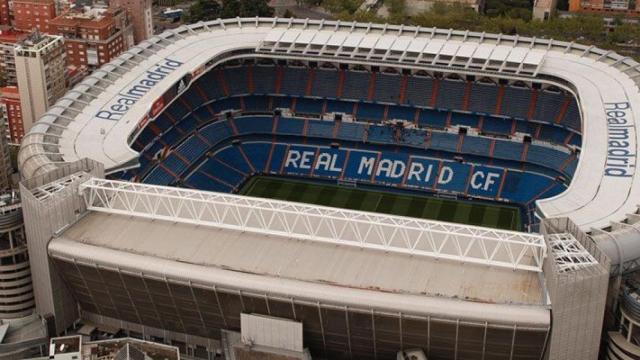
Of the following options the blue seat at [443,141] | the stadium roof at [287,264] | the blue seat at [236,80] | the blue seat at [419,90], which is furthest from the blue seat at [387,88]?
the stadium roof at [287,264]

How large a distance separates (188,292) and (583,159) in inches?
1509

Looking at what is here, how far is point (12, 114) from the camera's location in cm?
12450

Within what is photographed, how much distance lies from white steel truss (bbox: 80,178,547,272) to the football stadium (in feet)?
0.73

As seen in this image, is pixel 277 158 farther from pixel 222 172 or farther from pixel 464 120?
pixel 464 120

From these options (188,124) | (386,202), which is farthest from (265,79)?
(386,202)

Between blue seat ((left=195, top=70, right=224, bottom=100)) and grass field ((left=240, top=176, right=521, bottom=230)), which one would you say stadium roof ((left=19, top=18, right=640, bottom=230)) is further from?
grass field ((left=240, top=176, right=521, bottom=230))

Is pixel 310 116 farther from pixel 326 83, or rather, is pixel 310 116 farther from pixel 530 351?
pixel 530 351

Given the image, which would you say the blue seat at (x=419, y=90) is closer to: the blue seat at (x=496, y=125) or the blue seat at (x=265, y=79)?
the blue seat at (x=496, y=125)

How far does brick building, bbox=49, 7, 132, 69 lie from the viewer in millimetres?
141750

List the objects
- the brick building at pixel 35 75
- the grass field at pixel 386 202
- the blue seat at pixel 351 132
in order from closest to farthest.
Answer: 1. the grass field at pixel 386 202
2. the blue seat at pixel 351 132
3. the brick building at pixel 35 75

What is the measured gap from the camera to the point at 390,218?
70.4m

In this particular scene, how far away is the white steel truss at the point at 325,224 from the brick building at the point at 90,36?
2794 inches

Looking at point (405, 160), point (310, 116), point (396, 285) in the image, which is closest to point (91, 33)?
point (310, 116)

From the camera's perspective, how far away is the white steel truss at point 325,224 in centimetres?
6769
